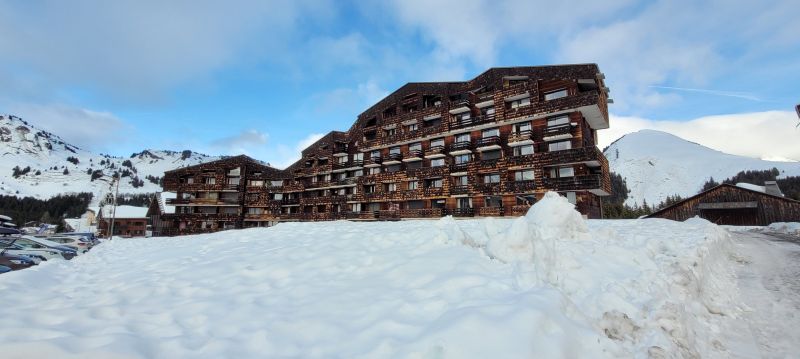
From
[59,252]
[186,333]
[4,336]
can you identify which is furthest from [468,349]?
[59,252]

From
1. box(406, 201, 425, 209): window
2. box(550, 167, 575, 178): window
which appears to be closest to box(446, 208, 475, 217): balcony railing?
box(406, 201, 425, 209): window

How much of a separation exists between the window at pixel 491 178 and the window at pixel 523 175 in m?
1.96

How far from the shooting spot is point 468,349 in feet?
13.1

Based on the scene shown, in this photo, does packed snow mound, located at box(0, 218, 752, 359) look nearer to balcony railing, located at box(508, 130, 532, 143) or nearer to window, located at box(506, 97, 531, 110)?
balcony railing, located at box(508, 130, 532, 143)

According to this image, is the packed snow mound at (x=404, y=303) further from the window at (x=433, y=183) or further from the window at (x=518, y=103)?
the window at (x=433, y=183)

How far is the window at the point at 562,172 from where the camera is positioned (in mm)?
31984

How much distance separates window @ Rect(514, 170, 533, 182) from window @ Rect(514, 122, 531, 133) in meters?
4.19

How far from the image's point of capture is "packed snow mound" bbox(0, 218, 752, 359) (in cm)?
425

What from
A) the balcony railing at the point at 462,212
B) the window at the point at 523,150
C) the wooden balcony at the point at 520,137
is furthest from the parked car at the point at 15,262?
the window at the point at 523,150

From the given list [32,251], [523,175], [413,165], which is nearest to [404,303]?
[32,251]

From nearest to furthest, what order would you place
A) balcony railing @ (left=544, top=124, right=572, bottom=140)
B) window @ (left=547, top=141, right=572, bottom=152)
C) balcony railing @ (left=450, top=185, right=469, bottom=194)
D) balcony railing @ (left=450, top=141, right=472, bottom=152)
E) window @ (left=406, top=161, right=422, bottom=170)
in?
balcony railing @ (left=544, top=124, right=572, bottom=140) < window @ (left=547, top=141, right=572, bottom=152) < balcony railing @ (left=450, top=185, right=469, bottom=194) < balcony railing @ (left=450, top=141, right=472, bottom=152) < window @ (left=406, top=161, right=422, bottom=170)

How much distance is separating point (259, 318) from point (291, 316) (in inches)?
18.8

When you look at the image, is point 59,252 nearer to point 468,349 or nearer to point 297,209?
point 468,349

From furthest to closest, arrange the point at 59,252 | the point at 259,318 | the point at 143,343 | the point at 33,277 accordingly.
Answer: the point at 59,252, the point at 33,277, the point at 259,318, the point at 143,343
